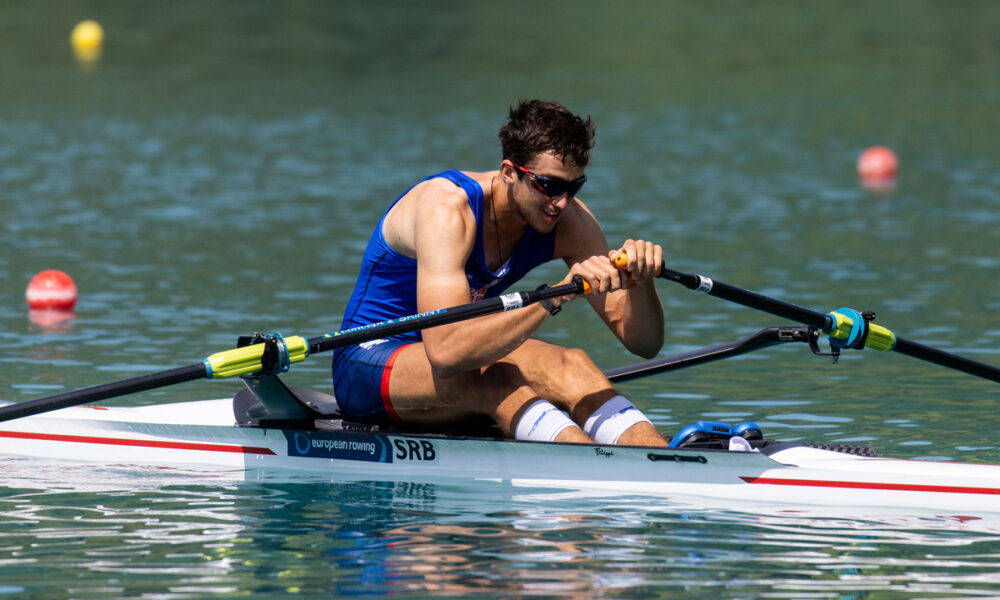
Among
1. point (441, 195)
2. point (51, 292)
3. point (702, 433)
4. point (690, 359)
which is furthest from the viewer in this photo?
point (51, 292)

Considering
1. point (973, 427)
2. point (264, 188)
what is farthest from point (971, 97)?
point (973, 427)

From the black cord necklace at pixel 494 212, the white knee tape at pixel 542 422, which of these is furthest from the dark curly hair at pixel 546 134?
the white knee tape at pixel 542 422

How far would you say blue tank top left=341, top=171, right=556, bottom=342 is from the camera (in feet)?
22.9

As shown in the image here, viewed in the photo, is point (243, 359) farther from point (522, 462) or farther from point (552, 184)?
point (552, 184)

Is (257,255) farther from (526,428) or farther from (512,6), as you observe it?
(512,6)

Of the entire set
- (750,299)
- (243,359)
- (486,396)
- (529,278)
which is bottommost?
(486,396)

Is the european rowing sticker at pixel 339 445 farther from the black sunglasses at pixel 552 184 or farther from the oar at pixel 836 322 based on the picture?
the oar at pixel 836 322

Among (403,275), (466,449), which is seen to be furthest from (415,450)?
(403,275)

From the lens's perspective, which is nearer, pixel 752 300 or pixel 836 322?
pixel 752 300

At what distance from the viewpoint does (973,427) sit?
8.37m

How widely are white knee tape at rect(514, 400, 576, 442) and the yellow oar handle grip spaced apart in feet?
3.38

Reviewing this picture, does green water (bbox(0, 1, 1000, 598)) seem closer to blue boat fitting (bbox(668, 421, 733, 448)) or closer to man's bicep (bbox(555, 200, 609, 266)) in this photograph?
blue boat fitting (bbox(668, 421, 733, 448))

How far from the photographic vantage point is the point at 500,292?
7.21 metres

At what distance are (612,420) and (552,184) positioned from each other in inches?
44.0
